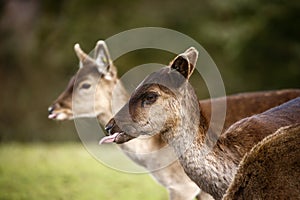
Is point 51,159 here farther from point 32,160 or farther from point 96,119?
point 96,119

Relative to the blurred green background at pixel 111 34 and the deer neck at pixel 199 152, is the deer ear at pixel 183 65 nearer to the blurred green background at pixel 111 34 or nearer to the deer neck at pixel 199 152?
the deer neck at pixel 199 152

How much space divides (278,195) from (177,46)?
1897 cm

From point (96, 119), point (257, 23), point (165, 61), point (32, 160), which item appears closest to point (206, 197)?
point (96, 119)

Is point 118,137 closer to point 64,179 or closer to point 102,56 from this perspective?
point 102,56

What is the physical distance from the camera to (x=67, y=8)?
84.4ft

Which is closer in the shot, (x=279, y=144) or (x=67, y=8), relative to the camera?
(x=279, y=144)

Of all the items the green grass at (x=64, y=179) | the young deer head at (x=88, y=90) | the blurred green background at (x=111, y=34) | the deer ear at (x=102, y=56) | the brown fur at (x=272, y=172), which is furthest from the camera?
the blurred green background at (x=111, y=34)

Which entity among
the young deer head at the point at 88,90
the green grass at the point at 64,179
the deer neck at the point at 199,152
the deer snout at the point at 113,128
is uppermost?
the deer snout at the point at 113,128

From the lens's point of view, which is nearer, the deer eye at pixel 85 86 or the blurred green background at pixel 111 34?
the deer eye at pixel 85 86

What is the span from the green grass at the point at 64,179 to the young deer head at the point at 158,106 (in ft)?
11.9

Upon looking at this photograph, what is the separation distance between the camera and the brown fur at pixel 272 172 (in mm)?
4406

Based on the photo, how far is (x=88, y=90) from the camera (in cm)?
1052

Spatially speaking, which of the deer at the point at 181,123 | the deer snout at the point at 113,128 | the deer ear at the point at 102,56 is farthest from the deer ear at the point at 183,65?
the deer ear at the point at 102,56

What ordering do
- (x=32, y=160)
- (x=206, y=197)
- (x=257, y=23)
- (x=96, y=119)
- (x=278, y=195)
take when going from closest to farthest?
(x=278, y=195), (x=206, y=197), (x=96, y=119), (x=32, y=160), (x=257, y=23)
